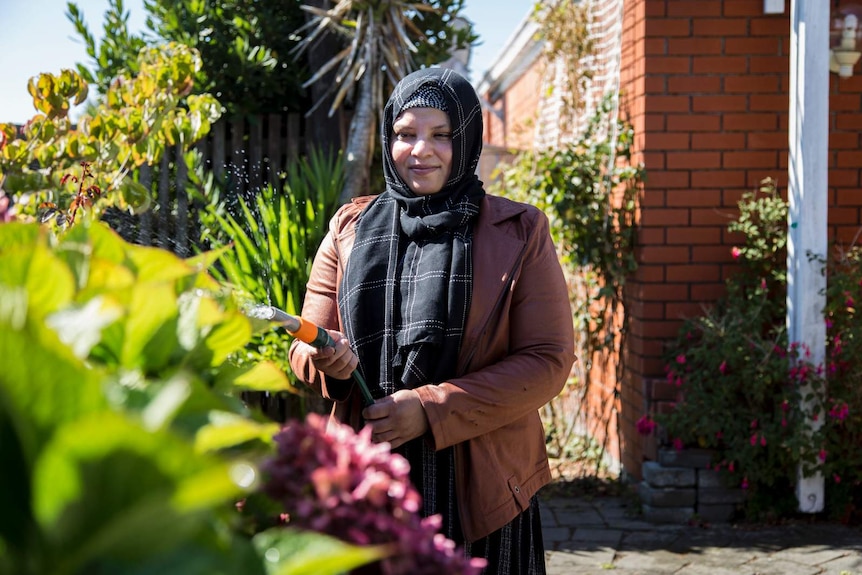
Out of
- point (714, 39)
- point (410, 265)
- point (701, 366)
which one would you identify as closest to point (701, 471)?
point (701, 366)

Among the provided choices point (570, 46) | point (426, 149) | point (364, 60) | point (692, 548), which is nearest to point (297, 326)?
point (426, 149)

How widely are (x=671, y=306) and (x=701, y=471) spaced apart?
95cm

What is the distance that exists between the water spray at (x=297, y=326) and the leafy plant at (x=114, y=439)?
0.43m

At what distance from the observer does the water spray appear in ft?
4.55

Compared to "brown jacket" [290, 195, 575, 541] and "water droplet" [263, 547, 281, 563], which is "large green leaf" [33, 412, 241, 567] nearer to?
"water droplet" [263, 547, 281, 563]

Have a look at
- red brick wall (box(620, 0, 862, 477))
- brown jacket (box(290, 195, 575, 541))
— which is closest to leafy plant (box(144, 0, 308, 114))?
red brick wall (box(620, 0, 862, 477))

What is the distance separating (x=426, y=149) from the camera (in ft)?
8.60

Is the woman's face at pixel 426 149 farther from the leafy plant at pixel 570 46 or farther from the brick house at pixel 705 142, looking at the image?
the leafy plant at pixel 570 46

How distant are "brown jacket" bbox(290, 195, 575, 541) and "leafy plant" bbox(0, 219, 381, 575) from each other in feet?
4.94

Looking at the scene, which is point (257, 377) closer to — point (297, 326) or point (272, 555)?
point (272, 555)

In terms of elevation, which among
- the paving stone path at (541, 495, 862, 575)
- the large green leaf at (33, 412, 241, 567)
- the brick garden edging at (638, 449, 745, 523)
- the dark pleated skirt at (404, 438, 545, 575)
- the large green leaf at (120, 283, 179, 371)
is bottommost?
the paving stone path at (541, 495, 862, 575)

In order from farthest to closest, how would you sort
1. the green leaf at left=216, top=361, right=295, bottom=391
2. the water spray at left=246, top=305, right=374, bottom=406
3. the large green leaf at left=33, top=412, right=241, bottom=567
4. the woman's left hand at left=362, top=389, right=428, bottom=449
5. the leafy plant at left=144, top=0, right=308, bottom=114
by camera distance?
the leafy plant at left=144, top=0, right=308, bottom=114 → the woman's left hand at left=362, top=389, right=428, bottom=449 → the water spray at left=246, top=305, right=374, bottom=406 → the green leaf at left=216, top=361, right=295, bottom=391 → the large green leaf at left=33, top=412, right=241, bottom=567

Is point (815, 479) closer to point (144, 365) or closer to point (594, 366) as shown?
point (594, 366)

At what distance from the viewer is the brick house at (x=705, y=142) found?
220 inches
